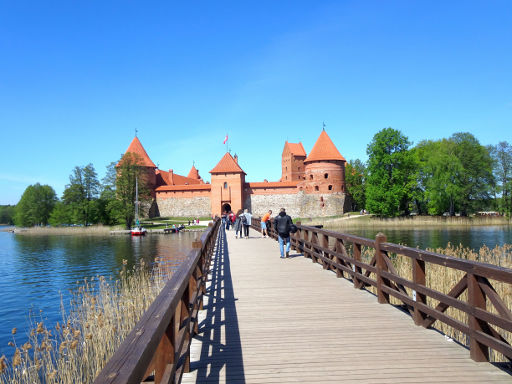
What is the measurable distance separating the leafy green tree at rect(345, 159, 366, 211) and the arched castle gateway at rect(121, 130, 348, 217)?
435 cm

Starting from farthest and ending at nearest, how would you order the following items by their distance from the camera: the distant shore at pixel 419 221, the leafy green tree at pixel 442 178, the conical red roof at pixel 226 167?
the conical red roof at pixel 226 167 → the leafy green tree at pixel 442 178 → the distant shore at pixel 419 221

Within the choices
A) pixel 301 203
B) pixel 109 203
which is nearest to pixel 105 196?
pixel 109 203

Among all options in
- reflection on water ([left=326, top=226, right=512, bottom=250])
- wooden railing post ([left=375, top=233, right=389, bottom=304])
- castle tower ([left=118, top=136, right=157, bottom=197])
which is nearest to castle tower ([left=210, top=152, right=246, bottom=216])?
castle tower ([left=118, top=136, right=157, bottom=197])

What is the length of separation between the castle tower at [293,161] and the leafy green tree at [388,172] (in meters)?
26.8

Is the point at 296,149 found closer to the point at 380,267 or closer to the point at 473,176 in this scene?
the point at 473,176

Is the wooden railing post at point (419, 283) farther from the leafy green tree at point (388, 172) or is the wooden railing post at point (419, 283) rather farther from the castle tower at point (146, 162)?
the castle tower at point (146, 162)

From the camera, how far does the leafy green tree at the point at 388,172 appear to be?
120 feet

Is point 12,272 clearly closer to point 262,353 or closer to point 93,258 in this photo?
point 93,258

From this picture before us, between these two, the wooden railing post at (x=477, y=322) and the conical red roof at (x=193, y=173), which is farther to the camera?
the conical red roof at (x=193, y=173)

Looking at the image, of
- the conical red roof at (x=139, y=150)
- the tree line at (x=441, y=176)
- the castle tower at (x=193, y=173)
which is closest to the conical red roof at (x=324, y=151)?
the tree line at (x=441, y=176)

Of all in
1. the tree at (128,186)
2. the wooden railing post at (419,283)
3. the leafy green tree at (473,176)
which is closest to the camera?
the wooden railing post at (419,283)

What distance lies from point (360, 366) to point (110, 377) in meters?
2.18

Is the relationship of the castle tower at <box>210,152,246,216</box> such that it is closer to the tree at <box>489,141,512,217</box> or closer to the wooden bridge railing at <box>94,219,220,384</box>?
the tree at <box>489,141,512,217</box>

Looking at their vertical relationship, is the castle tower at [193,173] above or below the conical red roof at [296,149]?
below
